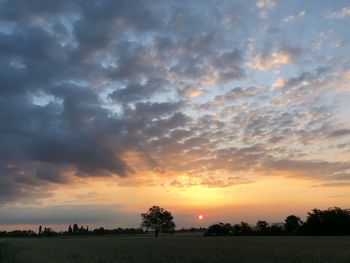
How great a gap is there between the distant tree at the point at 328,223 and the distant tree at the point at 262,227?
57.0 ft

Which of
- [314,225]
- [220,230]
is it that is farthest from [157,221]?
[314,225]

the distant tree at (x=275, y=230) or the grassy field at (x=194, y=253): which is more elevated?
the distant tree at (x=275, y=230)

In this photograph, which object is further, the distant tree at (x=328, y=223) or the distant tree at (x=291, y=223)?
the distant tree at (x=291, y=223)

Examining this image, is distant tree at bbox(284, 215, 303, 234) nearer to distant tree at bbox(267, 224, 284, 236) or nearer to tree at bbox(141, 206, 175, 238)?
distant tree at bbox(267, 224, 284, 236)

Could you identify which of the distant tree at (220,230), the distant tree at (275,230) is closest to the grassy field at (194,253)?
→ the distant tree at (275,230)

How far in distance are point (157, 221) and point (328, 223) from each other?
7569 centimetres

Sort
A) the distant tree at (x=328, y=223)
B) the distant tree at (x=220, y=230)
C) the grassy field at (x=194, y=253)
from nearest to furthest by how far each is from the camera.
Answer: the grassy field at (x=194, y=253), the distant tree at (x=328, y=223), the distant tree at (x=220, y=230)

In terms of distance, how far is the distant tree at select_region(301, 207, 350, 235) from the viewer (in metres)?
109

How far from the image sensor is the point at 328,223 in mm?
112000

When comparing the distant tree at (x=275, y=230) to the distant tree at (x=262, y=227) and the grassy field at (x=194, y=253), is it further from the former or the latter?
the grassy field at (x=194, y=253)

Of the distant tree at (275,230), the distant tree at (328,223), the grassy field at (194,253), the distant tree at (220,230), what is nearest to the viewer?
the grassy field at (194,253)

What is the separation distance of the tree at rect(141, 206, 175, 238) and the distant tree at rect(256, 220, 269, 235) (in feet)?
142

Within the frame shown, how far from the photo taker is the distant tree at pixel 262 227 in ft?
433

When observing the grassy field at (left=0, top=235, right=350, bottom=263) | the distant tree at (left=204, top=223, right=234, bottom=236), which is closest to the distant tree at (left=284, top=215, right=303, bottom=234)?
the distant tree at (left=204, top=223, right=234, bottom=236)
